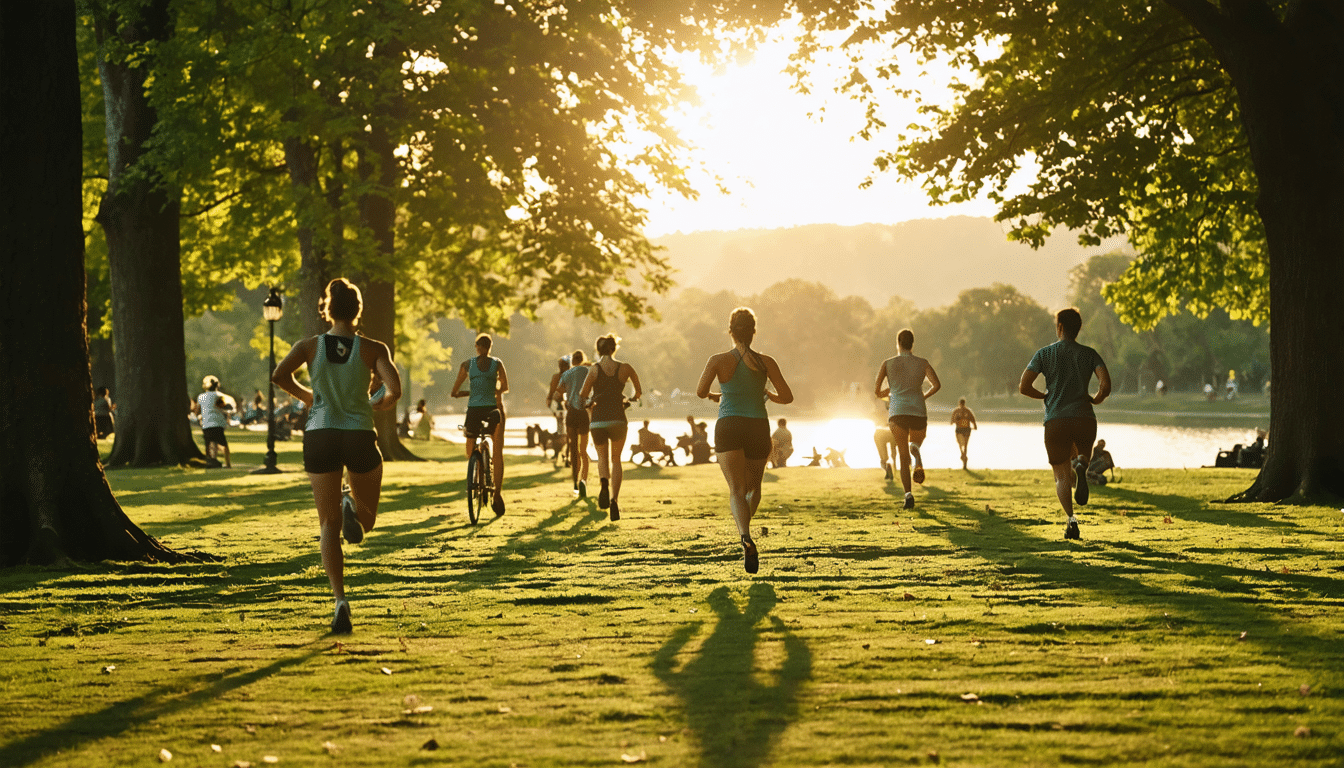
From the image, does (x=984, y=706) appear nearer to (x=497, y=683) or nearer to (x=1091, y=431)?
(x=497, y=683)

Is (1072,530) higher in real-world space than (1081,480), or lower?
lower

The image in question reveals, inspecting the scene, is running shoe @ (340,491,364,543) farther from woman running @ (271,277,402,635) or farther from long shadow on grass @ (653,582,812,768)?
long shadow on grass @ (653,582,812,768)

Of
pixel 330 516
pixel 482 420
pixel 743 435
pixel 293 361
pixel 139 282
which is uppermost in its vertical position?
pixel 139 282

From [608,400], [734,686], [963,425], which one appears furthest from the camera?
[963,425]

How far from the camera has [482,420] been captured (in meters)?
13.5

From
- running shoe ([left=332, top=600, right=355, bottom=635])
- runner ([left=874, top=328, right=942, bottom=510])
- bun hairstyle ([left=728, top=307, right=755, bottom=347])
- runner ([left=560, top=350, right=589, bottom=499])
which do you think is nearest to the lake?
runner ([left=560, top=350, right=589, bottom=499])

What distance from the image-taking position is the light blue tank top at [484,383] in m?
13.5

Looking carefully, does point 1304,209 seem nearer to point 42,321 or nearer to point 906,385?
point 906,385

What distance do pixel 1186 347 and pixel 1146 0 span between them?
87639 millimetres

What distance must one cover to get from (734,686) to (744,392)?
362 cm

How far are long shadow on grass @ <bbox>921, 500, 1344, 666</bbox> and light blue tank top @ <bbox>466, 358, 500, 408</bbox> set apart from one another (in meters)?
5.16

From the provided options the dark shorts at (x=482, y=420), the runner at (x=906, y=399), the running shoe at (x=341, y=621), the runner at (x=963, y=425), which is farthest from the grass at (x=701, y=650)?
the runner at (x=963, y=425)

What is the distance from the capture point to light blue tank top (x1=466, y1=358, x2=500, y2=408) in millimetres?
13508

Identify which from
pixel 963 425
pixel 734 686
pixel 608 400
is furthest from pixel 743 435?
pixel 963 425
